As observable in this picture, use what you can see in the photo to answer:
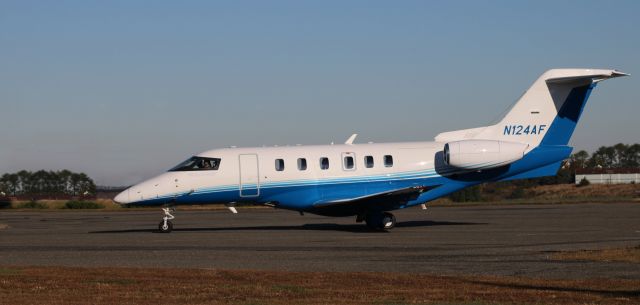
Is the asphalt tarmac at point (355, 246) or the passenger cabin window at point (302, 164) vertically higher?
the passenger cabin window at point (302, 164)

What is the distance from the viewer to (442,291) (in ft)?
43.1

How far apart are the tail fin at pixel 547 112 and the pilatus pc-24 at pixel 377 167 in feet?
0.11

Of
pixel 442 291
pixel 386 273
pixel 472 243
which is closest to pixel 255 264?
pixel 386 273

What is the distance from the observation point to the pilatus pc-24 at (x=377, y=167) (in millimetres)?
29828

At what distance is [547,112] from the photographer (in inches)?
1207

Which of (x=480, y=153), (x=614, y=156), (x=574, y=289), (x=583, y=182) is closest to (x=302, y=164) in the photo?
(x=480, y=153)

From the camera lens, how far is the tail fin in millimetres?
30469

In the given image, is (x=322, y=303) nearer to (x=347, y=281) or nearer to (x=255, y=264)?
(x=347, y=281)

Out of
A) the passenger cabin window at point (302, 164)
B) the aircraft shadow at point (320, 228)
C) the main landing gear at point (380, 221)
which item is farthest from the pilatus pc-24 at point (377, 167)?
the aircraft shadow at point (320, 228)

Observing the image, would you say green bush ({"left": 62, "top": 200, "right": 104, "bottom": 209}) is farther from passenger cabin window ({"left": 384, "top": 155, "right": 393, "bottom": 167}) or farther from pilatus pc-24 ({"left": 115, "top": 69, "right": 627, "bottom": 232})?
passenger cabin window ({"left": 384, "top": 155, "right": 393, "bottom": 167})

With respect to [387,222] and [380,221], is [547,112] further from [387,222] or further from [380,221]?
[380,221]

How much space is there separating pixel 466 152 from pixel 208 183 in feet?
28.1

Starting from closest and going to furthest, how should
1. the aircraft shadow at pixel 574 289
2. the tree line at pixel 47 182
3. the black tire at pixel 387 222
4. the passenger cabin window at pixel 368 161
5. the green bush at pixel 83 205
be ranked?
the aircraft shadow at pixel 574 289 → the black tire at pixel 387 222 → the passenger cabin window at pixel 368 161 → the green bush at pixel 83 205 → the tree line at pixel 47 182

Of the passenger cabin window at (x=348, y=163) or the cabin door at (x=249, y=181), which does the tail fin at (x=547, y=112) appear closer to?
the passenger cabin window at (x=348, y=163)
